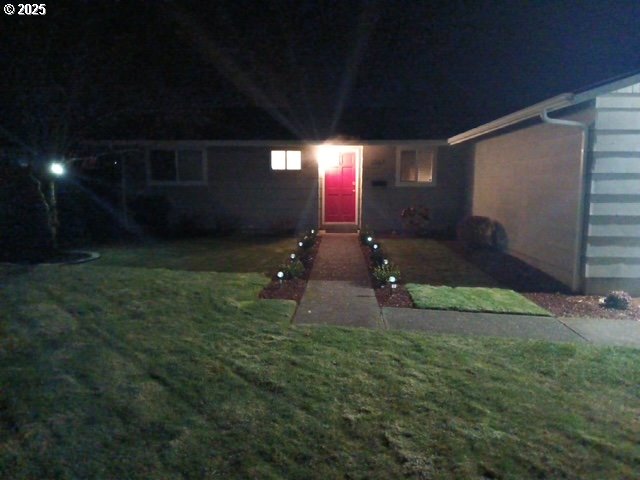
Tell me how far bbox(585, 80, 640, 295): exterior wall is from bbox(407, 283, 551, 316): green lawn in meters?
1.28

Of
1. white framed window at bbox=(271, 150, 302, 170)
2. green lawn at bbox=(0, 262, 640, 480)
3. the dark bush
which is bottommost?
green lawn at bbox=(0, 262, 640, 480)

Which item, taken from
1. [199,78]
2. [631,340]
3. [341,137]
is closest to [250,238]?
[341,137]

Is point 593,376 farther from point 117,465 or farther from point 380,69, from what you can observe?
point 380,69

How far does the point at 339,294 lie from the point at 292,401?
3.33 m

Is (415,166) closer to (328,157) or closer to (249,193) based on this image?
(328,157)

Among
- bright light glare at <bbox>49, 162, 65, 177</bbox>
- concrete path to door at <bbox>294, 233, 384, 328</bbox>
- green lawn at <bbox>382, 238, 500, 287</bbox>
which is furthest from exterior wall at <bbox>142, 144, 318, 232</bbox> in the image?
bright light glare at <bbox>49, 162, 65, 177</bbox>

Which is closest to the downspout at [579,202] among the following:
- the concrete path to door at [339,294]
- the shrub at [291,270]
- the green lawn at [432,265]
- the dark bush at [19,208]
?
the green lawn at [432,265]

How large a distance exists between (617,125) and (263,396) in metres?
6.04

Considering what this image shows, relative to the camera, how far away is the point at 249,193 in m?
13.8

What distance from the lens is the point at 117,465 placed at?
9.27 feet

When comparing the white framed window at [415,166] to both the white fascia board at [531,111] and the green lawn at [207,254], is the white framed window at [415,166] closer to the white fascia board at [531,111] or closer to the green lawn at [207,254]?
the white fascia board at [531,111]

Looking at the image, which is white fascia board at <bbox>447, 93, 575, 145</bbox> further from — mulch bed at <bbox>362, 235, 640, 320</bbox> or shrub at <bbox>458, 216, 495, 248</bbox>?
mulch bed at <bbox>362, 235, 640, 320</bbox>

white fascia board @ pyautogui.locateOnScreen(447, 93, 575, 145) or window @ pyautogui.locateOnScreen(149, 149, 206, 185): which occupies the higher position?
white fascia board @ pyautogui.locateOnScreen(447, 93, 575, 145)

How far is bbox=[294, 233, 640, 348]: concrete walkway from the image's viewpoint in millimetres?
5223
